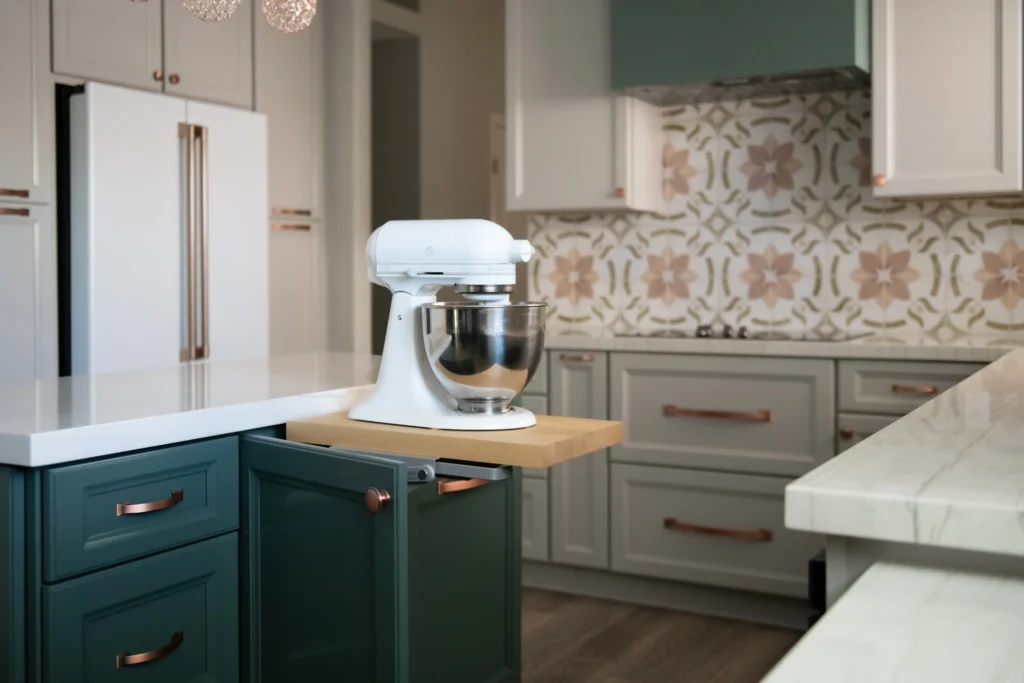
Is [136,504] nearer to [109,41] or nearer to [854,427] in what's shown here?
[854,427]

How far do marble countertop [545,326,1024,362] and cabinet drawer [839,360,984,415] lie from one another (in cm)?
3

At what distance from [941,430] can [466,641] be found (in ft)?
3.42

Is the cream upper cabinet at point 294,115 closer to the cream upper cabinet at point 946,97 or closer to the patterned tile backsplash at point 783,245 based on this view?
the patterned tile backsplash at point 783,245

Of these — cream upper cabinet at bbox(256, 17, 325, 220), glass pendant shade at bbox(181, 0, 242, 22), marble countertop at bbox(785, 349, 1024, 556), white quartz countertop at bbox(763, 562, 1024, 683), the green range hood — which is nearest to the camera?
white quartz countertop at bbox(763, 562, 1024, 683)

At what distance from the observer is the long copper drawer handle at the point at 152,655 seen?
5.43 ft

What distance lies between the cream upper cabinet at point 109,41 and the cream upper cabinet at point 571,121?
129 cm

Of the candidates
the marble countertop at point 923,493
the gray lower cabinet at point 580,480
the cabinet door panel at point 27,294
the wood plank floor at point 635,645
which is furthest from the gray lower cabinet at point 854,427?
the cabinet door panel at point 27,294

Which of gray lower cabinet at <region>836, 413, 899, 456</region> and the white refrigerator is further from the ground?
the white refrigerator

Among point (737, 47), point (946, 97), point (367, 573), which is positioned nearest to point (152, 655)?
point (367, 573)

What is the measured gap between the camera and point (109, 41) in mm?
3670

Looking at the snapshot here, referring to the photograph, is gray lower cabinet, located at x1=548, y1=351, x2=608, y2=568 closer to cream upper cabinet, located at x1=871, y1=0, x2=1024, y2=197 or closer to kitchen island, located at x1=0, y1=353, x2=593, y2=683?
cream upper cabinet, located at x1=871, y1=0, x2=1024, y2=197

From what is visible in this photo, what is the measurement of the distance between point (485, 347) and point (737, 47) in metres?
1.97

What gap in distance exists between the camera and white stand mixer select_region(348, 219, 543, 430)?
5.78 feet

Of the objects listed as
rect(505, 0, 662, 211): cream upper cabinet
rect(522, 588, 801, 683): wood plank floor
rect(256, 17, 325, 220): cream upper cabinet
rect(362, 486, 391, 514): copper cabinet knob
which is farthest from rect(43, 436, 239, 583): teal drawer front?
rect(256, 17, 325, 220): cream upper cabinet
